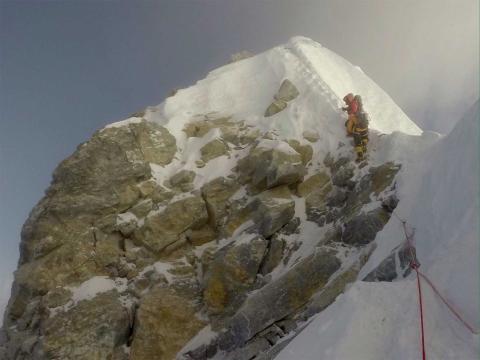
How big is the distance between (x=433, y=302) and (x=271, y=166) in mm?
11520

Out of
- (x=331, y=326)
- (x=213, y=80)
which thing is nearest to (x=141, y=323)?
(x=331, y=326)

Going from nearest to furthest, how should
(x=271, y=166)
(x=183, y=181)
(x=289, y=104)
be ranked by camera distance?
(x=271, y=166)
(x=183, y=181)
(x=289, y=104)

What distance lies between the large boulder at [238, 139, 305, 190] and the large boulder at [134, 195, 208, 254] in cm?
259

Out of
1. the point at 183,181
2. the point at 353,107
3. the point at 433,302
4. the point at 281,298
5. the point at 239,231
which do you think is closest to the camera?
the point at 433,302

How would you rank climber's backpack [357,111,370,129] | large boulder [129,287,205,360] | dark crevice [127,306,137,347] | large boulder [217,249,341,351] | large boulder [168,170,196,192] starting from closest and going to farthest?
1. large boulder [217,249,341,351]
2. large boulder [129,287,205,360]
3. dark crevice [127,306,137,347]
4. climber's backpack [357,111,370,129]
5. large boulder [168,170,196,192]

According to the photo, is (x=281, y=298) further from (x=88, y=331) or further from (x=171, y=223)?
(x=88, y=331)

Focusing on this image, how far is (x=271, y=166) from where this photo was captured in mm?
17188

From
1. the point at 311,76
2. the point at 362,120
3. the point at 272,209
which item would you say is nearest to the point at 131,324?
the point at 272,209

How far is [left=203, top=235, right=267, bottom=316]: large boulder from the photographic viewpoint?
48.2 ft

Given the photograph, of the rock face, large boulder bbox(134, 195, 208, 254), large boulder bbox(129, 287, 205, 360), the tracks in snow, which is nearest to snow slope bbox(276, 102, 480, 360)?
the rock face

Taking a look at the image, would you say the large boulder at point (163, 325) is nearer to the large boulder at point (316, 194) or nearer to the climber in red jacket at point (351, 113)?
the large boulder at point (316, 194)

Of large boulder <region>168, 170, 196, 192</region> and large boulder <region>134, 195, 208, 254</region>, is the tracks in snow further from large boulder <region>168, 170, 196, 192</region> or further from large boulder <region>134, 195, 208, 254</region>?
large boulder <region>134, 195, 208, 254</region>

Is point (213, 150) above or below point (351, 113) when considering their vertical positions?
above

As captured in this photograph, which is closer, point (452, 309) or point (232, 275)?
point (452, 309)
